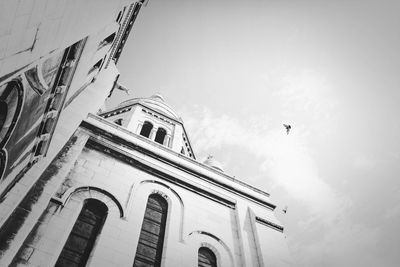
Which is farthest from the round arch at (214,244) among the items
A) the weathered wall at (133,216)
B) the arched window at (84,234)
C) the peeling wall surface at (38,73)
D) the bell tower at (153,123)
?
the bell tower at (153,123)

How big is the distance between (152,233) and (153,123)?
9.39 meters

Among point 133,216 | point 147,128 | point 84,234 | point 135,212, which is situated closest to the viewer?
point 84,234

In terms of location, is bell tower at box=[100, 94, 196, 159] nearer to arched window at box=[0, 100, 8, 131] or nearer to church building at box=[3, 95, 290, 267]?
church building at box=[3, 95, 290, 267]

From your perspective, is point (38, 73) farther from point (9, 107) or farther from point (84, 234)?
point (84, 234)

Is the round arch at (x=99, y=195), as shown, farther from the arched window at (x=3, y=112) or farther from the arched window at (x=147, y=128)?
the arched window at (x=147, y=128)

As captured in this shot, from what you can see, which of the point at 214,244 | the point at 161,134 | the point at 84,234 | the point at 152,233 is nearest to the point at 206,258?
the point at 214,244

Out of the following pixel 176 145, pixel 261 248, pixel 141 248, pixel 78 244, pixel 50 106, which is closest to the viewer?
pixel 50 106

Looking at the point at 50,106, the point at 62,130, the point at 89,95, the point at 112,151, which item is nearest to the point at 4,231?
the point at 50,106

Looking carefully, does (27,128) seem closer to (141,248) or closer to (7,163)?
(7,163)

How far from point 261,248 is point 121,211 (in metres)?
4.46

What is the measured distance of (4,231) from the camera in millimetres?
5348

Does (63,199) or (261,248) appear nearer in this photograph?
(63,199)

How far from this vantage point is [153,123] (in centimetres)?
1666

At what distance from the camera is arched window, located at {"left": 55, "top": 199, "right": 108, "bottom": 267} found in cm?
638
